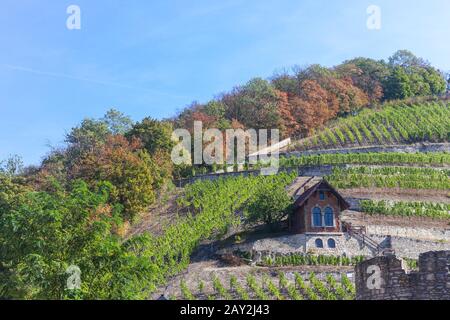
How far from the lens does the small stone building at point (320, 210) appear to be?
37.6 meters

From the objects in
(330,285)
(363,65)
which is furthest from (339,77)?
(330,285)

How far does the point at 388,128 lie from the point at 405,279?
4890cm

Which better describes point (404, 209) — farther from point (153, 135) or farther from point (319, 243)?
point (153, 135)

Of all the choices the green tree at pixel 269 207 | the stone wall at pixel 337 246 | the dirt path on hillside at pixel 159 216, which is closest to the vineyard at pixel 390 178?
the green tree at pixel 269 207

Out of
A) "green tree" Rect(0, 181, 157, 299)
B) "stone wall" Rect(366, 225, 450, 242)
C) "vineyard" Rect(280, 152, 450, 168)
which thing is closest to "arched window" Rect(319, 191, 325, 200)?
"stone wall" Rect(366, 225, 450, 242)

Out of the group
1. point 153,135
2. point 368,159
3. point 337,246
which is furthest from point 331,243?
point 153,135

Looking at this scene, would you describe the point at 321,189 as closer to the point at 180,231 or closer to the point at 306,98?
the point at 180,231

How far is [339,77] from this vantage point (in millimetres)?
74312

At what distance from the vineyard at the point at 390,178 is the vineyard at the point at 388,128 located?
10732 millimetres

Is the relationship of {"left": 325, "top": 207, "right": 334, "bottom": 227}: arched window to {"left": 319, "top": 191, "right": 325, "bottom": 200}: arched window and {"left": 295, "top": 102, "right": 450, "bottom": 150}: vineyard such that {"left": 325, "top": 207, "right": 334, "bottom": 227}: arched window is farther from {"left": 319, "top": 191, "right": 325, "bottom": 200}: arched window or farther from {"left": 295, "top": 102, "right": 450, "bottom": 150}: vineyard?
{"left": 295, "top": 102, "right": 450, "bottom": 150}: vineyard

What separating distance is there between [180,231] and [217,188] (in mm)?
7359

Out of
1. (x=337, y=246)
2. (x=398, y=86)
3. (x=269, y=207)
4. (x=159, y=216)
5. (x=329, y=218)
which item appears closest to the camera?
(x=337, y=246)

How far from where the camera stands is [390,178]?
45156 mm

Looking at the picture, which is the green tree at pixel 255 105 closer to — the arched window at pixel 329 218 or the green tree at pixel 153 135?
the green tree at pixel 153 135
